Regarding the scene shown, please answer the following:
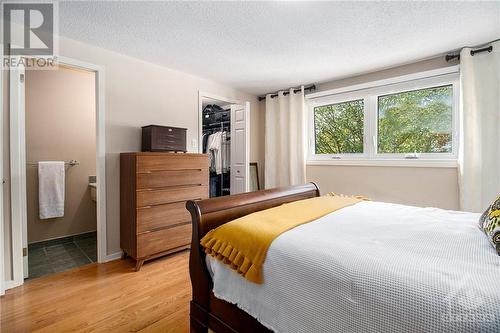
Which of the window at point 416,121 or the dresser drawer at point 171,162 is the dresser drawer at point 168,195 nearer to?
the dresser drawer at point 171,162

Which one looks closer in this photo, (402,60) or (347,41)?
(347,41)

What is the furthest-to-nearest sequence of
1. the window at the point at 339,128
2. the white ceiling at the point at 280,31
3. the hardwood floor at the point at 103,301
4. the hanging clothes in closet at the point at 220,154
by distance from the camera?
the hanging clothes in closet at the point at 220,154 → the window at the point at 339,128 → the white ceiling at the point at 280,31 → the hardwood floor at the point at 103,301

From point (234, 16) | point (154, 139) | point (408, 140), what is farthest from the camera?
point (408, 140)

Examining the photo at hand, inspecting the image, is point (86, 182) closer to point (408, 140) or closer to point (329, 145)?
point (329, 145)

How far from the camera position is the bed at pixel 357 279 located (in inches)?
28.7

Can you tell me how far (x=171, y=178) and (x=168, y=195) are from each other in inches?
7.1

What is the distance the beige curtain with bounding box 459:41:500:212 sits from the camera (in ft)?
7.55

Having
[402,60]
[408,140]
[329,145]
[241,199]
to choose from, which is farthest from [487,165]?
[241,199]

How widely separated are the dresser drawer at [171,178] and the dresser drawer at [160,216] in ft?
0.73

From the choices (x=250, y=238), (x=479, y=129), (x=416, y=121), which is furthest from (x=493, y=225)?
(x=416, y=121)

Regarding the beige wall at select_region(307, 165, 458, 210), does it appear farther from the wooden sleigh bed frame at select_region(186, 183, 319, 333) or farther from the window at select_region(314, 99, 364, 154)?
the wooden sleigh bed frame at select_region(186, 183, 319, 333)

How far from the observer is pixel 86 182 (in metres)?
3.33

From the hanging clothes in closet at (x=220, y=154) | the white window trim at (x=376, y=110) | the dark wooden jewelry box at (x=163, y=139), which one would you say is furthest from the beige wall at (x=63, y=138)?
the white window trim at (x=376, y=110)

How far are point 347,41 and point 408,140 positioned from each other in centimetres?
148
